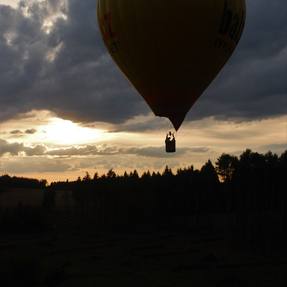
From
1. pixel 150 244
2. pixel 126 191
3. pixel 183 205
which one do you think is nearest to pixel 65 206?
pixel 126 191

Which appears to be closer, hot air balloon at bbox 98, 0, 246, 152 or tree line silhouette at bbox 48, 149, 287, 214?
hot air balloon at bbox 98, 0, 246, 152

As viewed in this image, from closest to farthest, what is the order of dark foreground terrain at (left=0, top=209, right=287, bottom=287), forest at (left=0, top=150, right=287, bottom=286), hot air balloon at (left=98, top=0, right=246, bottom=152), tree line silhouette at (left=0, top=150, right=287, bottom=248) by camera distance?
hot air balloon at (left=98, top=0, right=246, bottom=152)
dark foreground terrain at (left=0, top=209, right=287, bottom=287)
forest at (left=0, top=150, right=287, bottom=286)
tree line silhouette at (left=0, top=150, right=287, bottom=248)

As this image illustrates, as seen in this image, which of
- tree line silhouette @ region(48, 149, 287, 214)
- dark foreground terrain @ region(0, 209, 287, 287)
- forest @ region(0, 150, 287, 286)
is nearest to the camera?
dark foreground terrain @ region(0, 209, 287, 287)

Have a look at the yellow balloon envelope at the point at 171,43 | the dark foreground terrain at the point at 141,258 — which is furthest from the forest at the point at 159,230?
the yellow balloon envelope at the point at 171,43

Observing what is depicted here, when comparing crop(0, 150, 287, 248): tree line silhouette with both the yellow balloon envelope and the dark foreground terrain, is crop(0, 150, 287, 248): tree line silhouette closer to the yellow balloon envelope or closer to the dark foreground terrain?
the dark foreground terrain

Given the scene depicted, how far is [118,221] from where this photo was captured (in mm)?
94500

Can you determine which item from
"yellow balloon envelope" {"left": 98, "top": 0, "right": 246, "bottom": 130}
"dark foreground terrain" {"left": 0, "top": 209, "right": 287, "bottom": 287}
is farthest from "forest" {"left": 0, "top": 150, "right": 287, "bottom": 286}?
"yellow balloon envelope" {"left": 98, "top": 0, "right": 246, "bottom": 130}

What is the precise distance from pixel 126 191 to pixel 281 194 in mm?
33722

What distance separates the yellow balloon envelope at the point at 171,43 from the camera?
821 inches

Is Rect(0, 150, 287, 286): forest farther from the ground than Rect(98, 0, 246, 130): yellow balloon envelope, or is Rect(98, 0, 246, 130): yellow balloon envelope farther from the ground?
Rect(98, 0, 246, 130): yellow balloon envelope

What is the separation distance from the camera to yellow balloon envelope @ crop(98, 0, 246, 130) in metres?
20.8

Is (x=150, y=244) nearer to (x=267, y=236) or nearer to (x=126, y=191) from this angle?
(x=267, y=236)

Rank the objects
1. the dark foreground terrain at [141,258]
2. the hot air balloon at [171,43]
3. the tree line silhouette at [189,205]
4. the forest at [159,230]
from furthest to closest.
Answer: the tree line silhouette at [189,205]
the forest at [159,230]
the dark foreground terrain at [141,258]
the hot air balloon at [171,43]

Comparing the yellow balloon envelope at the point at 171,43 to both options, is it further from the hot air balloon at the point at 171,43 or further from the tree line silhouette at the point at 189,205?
the tree line silhouette at the point at 189,205
